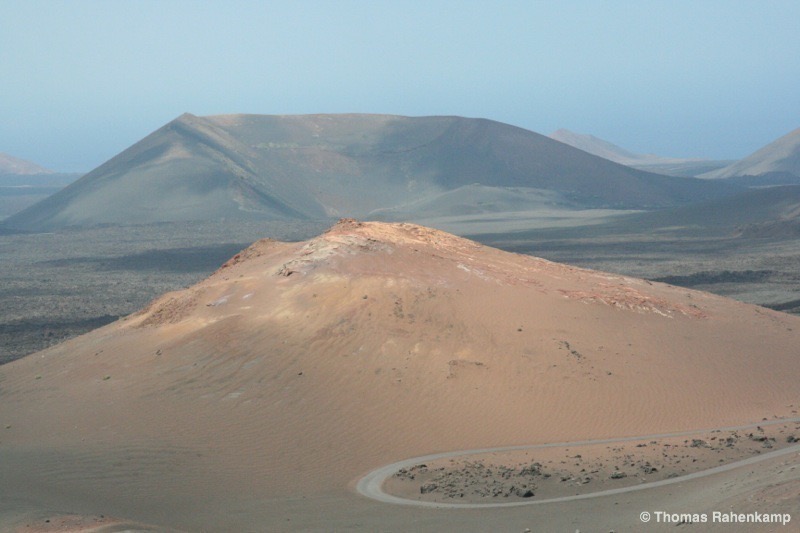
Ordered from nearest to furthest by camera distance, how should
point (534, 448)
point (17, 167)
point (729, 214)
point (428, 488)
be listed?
point (428, 488) → point (534, 448) → point (729, 214) → point (17, 167)

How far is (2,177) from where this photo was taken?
166m

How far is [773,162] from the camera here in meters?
138

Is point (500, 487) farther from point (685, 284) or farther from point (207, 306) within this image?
point (685, 284)

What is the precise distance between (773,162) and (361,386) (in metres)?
135

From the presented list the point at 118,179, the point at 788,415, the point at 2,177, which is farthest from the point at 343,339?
the point at 2,177

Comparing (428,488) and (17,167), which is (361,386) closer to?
(428,488)

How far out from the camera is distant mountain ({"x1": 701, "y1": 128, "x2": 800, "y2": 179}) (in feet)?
441

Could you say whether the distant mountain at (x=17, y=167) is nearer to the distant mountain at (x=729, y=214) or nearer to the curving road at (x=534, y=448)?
the distant mountain at (x=729, y=214)

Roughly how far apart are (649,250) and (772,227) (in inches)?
446

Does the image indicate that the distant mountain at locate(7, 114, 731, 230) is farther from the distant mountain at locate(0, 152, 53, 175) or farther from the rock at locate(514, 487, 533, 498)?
the distant mountain at locate(0, 152, 53, 175)

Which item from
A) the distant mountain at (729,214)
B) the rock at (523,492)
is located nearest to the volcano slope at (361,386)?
the rock at (523,492)

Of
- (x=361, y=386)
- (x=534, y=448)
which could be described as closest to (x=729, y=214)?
(x=361, y=386)

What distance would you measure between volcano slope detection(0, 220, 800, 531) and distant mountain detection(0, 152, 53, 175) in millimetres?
174251

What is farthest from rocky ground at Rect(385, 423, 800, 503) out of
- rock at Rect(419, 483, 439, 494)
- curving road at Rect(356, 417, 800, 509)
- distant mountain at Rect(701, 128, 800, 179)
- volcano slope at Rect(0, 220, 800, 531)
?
distant mountain at Rect(701, 128, 800, 179)
